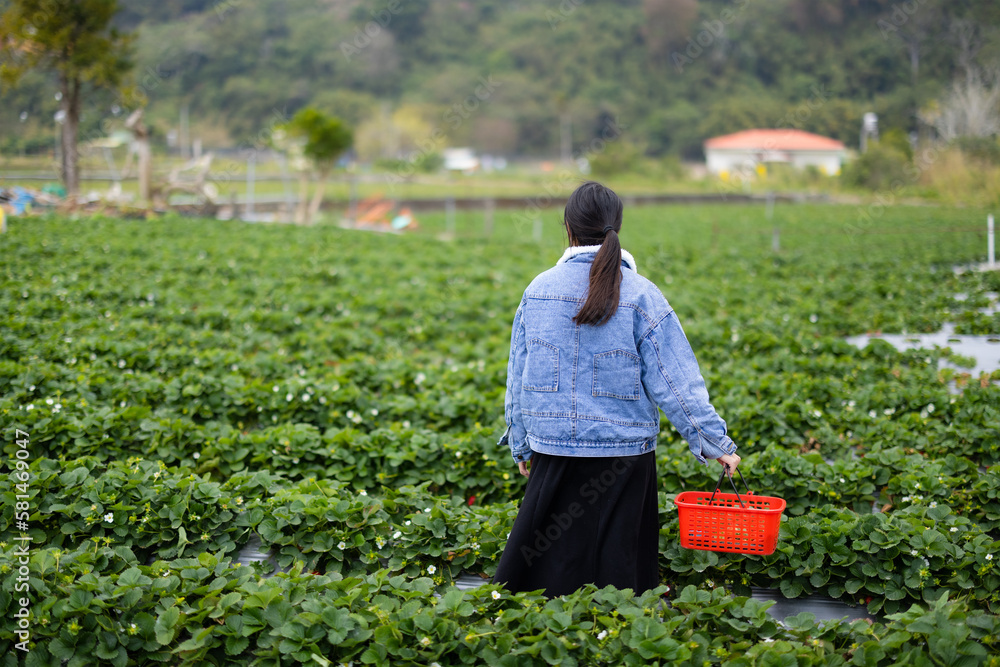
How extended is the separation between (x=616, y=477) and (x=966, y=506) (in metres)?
1.78

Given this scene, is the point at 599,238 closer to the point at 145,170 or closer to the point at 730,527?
the point at 730,527

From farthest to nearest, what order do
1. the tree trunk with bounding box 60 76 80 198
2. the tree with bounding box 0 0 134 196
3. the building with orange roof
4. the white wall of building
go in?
the white wall of building < the building with orange roof < the tree trunk with bounding box 60 76 80 198 < the tree with bounding box 0 0 134 196

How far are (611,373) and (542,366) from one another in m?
0.21

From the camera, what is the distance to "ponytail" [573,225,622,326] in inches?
86.0

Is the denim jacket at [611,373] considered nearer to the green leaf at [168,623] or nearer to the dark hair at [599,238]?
the dark hair at [599,238]

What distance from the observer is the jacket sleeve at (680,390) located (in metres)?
2.22

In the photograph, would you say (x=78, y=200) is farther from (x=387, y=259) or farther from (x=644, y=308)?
(x=644, y=308)

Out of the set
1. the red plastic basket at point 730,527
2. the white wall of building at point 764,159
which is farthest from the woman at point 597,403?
the white wall of building at point 764,159

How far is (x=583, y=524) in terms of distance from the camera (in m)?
2.30

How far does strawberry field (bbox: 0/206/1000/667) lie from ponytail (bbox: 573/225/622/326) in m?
0.82

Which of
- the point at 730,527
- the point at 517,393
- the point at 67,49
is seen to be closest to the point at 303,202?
the point at 67,49

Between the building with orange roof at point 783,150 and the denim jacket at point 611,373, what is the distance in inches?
845

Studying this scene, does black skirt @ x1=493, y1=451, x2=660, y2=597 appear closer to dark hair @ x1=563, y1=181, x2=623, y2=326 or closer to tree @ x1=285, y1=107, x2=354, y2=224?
dark hair @ x1=563, y1=181, x2=623, y2=326

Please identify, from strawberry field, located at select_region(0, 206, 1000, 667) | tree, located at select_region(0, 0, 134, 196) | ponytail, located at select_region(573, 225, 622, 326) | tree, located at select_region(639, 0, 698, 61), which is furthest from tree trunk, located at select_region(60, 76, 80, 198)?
tree, located at select_region(639, 0, 698, 61)
